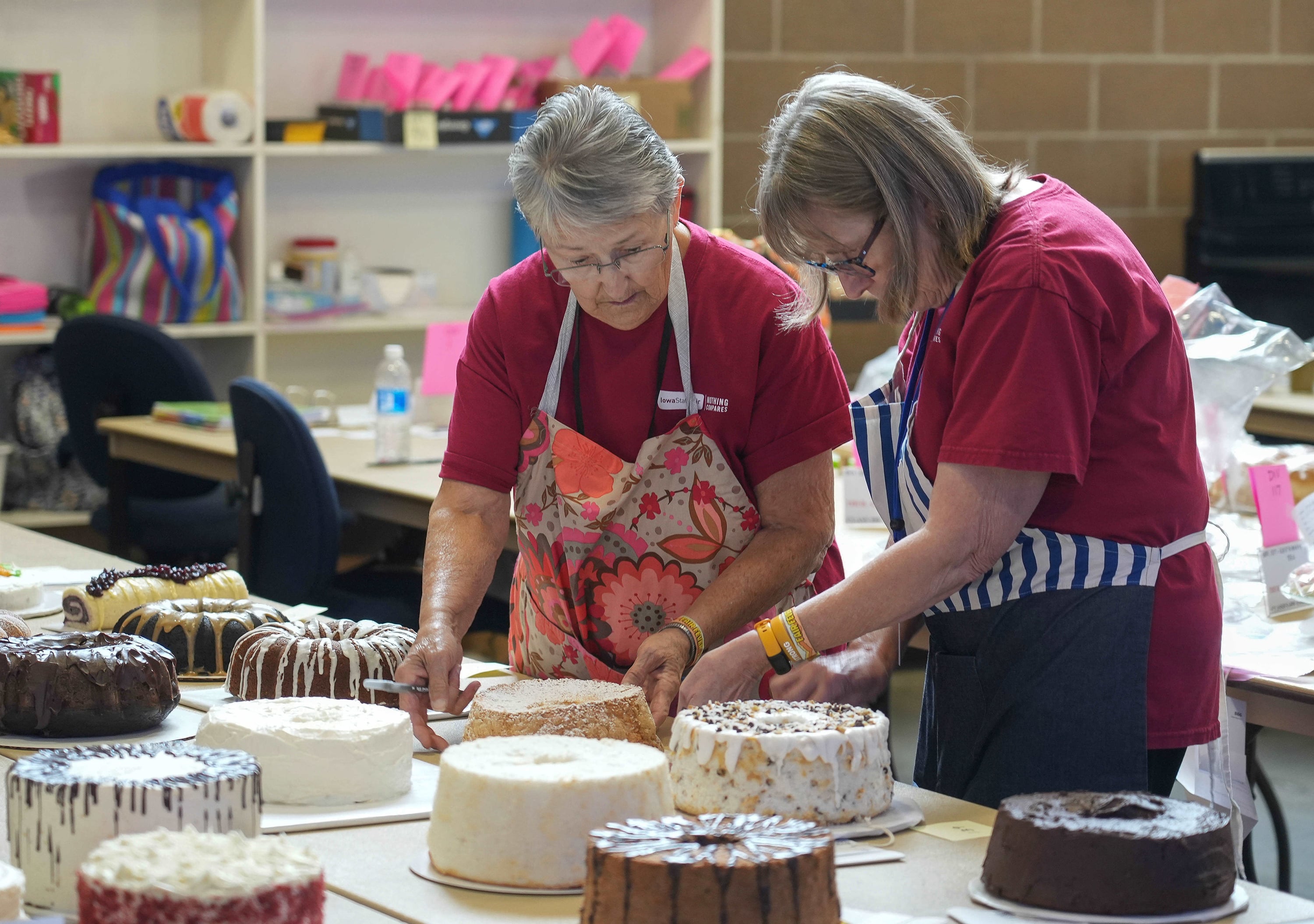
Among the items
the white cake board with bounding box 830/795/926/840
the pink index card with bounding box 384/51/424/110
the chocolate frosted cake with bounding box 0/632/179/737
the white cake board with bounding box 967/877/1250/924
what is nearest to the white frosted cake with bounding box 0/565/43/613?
the chocolate frosted cake with bounding box 0/632/179/737

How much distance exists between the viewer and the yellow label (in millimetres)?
1428

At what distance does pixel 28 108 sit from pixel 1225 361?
3.23m

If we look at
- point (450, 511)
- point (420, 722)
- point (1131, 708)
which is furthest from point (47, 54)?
point (1131, 708)

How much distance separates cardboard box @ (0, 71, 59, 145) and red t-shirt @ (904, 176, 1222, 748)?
3559 mm

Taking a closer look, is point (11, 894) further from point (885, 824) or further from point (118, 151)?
point (118, 151)

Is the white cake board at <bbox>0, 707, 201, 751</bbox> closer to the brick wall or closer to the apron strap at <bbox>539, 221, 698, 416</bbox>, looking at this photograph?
the apron strap at <bbox>539, 221, 698, 416</bbox>

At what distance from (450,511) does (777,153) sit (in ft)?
2.05

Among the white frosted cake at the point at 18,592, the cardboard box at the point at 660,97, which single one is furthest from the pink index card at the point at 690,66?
the white frosted cake at the point at 18,592

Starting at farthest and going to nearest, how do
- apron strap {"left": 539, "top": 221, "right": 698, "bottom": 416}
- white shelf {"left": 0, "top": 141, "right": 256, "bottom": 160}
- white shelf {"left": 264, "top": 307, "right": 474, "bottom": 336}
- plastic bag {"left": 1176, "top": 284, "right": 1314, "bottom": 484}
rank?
1. white shelf {"left": 264, "top": 307, "right": 474, "bottom": 336}
2. white shelf {"left": 0, "top": 141, "right": 256, "bottom": 160}
3. plastic bag {"left": 1176, "top": 284, "right": 1314, "bottom": 484}
4. apron strap {"left": 539, "top": 221, "right": 698, "bottom": 416}

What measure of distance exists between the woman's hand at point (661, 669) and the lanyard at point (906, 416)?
0.27 m

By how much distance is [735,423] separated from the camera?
6.27 ft

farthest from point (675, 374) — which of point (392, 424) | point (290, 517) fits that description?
point (392, 424)

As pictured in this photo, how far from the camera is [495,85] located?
510cm

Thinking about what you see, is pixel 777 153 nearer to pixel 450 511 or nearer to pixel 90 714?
pixel 450 511
